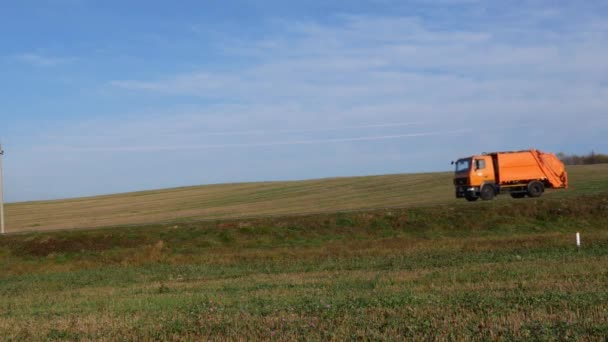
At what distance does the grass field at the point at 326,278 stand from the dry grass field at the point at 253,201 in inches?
447

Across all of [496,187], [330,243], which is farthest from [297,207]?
[330,243]

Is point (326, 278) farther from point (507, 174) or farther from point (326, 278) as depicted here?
point (507, 174)

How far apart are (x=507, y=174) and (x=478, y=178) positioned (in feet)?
6.78

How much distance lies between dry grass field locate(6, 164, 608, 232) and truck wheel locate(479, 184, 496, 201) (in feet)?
A: 14.4

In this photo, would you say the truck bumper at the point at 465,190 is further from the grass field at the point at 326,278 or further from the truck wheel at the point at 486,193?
the grass field at the point at 326,278

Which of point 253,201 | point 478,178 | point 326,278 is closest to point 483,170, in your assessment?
point 478,178

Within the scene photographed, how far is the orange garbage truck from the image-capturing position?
39281mm

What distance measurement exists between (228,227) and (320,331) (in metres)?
24.8

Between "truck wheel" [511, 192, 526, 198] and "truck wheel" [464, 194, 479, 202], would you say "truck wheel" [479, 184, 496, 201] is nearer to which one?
"truck wheel" [464, 194, 479, 202]

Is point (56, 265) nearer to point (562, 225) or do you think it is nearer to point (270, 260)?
point (270, 260)

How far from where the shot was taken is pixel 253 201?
202ft

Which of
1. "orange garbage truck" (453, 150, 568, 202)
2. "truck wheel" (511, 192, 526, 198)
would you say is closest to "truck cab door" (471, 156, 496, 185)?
"orange garbage truck" (453, 150, 568, 202)

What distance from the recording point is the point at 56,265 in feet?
92.5

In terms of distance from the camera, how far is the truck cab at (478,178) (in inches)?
1542
